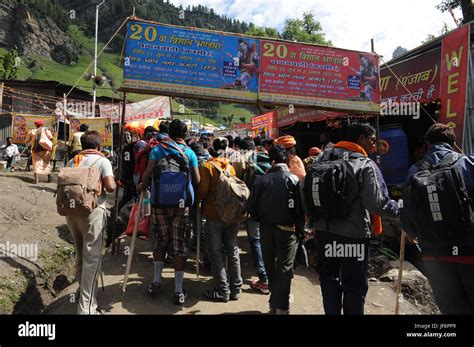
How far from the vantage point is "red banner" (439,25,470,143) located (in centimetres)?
621

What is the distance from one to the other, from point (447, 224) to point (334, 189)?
873 millimetres

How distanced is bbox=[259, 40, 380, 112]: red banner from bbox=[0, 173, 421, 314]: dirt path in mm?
2912

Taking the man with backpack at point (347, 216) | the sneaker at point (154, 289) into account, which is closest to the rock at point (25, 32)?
the sneaker at point (154, 289)

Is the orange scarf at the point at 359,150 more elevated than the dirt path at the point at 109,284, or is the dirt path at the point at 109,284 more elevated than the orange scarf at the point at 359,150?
the orange scarf at the point at 359,150

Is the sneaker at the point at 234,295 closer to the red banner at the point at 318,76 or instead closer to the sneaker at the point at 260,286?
the sneaker at the point at 260,286

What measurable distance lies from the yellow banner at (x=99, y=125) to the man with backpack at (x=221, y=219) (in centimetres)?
845

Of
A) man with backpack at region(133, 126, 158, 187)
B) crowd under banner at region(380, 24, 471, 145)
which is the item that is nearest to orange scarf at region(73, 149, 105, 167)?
man with backpack at region(133, 126, 158, 187)

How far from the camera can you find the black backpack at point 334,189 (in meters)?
2.96

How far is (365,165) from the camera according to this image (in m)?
3.00

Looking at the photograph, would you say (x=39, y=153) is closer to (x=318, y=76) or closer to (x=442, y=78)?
(x=318, y=76)
